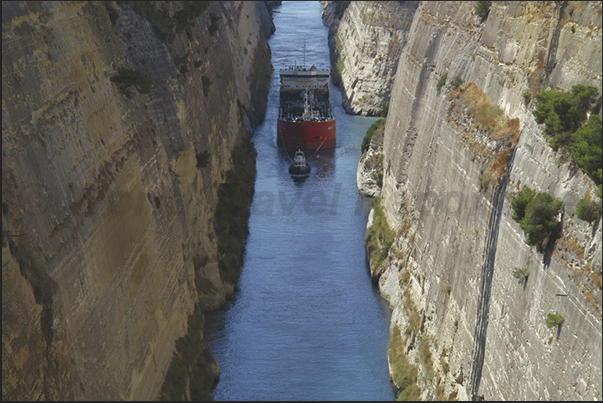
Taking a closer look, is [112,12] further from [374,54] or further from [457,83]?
[374,54]

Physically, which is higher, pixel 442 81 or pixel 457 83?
pixel 457 83

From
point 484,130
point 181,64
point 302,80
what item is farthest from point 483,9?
point 302,80

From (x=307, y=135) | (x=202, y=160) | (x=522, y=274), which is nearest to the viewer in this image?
(x=522, y=274)

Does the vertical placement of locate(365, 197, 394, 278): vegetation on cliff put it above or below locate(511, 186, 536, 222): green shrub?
below

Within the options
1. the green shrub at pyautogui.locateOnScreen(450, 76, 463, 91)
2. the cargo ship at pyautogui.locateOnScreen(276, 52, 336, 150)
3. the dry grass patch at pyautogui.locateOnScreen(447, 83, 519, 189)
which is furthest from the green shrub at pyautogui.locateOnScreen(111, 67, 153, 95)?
the cargo ship at pyautogui.locateOnScreen(276, 52, 336, 150)

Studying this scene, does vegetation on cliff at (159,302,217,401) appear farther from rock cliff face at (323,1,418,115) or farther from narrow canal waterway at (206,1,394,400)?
rock cliff face at (323,1,418,115)

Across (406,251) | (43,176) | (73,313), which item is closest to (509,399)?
(73,313)

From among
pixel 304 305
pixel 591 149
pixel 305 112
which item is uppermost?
pixel 591 149
